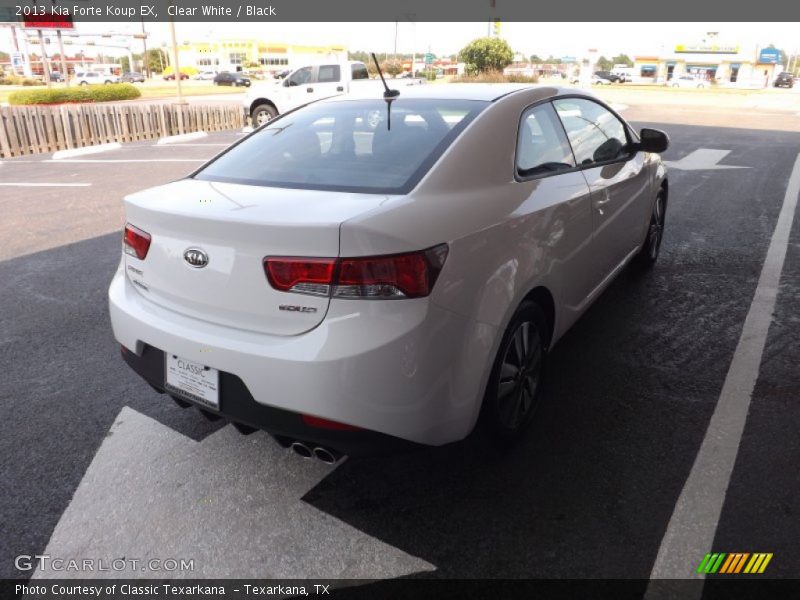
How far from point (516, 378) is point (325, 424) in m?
0.99

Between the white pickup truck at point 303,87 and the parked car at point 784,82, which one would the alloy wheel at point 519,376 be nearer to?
the white pickup truck at point 303,87

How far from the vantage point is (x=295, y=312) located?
210cm

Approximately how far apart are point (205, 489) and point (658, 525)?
71.4 inches

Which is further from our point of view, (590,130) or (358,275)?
(590,130)

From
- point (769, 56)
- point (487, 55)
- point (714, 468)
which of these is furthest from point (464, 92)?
point (769, 56)

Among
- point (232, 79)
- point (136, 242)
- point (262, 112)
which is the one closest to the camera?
point (136, 242)

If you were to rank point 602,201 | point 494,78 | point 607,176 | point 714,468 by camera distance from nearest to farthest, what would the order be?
point 714,468, point 602,201, point 607,176, point 494,78

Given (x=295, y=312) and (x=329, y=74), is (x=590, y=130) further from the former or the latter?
(x=329, y=74)

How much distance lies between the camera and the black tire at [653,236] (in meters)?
5.09

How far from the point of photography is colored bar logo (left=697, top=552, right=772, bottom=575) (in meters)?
2.17

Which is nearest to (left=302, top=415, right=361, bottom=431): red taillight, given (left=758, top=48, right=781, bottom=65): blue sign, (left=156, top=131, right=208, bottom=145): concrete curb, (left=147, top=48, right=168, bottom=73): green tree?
(left=156, top=131, right=208, bottom=145): concrete curb

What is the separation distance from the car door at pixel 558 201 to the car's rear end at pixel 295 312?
52 cm

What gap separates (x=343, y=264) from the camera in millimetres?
2010

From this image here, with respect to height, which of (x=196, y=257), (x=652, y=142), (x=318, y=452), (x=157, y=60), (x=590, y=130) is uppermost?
(x=590, y=130)
